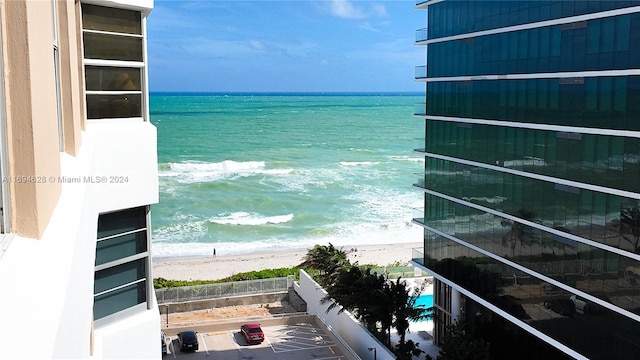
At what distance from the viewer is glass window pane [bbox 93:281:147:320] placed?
8.58 meters

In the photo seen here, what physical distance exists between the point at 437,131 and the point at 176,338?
13831 mm

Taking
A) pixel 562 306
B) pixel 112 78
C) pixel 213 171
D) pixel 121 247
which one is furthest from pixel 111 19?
pixel 213 171

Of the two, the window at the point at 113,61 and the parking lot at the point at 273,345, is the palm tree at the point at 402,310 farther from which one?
the window at the point at 113,61

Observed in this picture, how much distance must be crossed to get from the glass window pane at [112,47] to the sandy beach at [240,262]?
3173cm

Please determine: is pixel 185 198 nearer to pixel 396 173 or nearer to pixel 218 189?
pixel 218 189

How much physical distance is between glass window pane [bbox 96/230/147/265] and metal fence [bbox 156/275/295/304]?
2360cm

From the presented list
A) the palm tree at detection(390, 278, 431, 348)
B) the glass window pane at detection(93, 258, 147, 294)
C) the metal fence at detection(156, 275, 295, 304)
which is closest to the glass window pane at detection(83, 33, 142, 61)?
the glass window pane at detection(93, 258, 147, 294)

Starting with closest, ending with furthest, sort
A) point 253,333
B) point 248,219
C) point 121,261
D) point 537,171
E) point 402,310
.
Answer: point 121,261, point 537,171, point 402,310, point 253,333, point 248,219

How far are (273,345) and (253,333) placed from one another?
970 mm

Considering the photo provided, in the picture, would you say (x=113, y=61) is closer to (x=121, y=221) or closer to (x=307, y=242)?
(x=121, y=221)

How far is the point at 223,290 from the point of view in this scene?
33438mm

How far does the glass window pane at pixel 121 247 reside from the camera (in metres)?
8.62

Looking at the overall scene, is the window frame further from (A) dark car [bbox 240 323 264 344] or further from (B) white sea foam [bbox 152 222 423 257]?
(B) white sea foam [bbox 152 222 423 257]

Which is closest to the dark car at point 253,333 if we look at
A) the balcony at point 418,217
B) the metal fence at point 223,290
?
the metal fence at point 223,290
